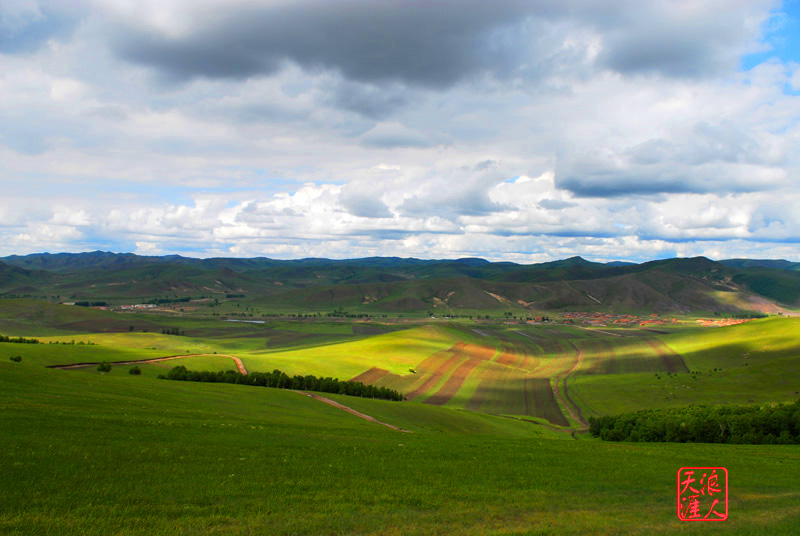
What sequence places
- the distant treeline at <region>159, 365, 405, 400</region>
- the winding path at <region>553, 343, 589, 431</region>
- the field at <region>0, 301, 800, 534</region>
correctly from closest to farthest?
the field at <region>0, 301, 800, 534</region> < the distant treeline at <region>159, 365, 405, 400</region> < the winding path at <region>553, 343, 589, 431</region>

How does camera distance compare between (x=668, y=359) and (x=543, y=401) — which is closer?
(x=543, y=401)

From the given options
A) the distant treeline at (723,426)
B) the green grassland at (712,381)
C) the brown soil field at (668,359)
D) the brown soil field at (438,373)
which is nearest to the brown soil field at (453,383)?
the brown soil field at (438,373)

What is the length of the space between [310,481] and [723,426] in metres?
60.7

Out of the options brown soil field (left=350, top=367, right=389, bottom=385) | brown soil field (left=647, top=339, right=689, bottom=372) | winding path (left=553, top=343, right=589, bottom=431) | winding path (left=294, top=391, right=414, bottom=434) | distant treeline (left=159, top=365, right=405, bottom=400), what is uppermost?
winding path (left=294, top=391, right=414, bottom=434)

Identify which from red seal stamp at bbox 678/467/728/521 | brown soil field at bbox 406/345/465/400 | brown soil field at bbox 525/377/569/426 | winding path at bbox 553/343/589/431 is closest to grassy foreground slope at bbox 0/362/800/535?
red seal stamp at bbox 678/467/728/521

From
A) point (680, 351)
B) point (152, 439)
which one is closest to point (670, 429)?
point (152, 439)

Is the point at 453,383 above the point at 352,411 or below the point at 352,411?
below

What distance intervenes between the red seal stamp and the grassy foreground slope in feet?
2.03

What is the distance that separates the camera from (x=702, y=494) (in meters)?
24.0

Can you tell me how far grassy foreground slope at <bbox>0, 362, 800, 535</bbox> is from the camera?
1622cm

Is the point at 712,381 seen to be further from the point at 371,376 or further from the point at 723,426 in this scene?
the point at 371,376

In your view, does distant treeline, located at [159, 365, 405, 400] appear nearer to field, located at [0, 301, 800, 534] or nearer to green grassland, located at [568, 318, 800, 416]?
field, located at [0, 301, 800, 534]

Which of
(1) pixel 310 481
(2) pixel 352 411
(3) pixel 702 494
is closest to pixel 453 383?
(2) pixel 352 411

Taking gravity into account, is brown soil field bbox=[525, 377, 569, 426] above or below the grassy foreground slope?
below
